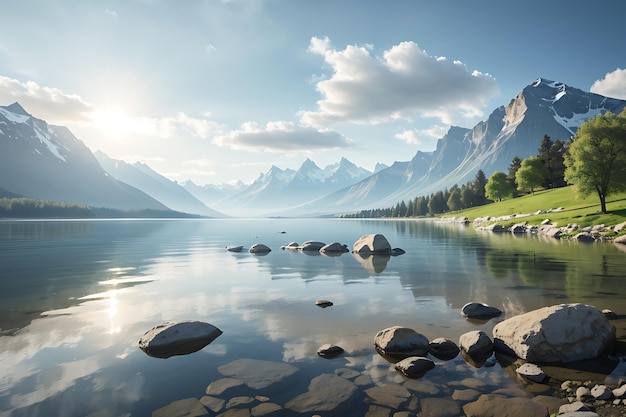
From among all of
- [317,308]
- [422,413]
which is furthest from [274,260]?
[422,413]

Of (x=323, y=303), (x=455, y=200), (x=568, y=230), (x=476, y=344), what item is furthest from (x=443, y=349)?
(x=455, y=200)

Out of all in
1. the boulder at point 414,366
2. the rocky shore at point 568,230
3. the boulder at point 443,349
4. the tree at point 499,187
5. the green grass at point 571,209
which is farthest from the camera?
the tree at point 499,187

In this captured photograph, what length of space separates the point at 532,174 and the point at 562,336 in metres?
134

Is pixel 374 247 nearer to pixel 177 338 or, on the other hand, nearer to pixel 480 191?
pixel 177 338

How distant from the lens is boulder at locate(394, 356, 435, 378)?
449 inches

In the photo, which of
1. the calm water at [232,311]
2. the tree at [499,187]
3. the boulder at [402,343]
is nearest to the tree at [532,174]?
the tree at [499,187]

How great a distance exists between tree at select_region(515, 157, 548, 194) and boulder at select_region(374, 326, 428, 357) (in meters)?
135

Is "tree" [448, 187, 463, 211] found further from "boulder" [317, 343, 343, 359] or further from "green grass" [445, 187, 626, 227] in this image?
"boulder" [317, 343, 343, 359]

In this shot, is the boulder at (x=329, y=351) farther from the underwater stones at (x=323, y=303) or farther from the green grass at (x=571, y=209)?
the green grass at (x=571, y=209)

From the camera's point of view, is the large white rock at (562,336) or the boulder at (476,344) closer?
the large white rock at (562,336)

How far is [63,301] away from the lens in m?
21.6

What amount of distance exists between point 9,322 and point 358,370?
16967 mm

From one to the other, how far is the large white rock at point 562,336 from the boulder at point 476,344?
628mm

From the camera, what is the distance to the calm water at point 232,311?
11008mm
